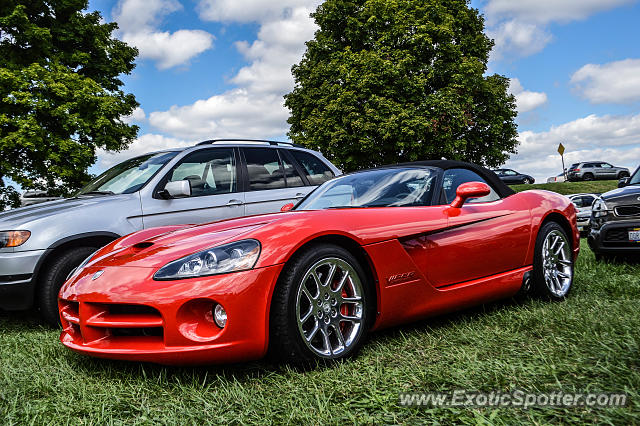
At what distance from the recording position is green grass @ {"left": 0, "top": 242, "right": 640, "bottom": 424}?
2.20 metres

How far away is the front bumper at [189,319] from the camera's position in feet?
8.59

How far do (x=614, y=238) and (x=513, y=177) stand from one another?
1332 inches

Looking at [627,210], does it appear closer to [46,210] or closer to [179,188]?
[179,188]

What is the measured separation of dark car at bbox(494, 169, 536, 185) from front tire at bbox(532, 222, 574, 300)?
34.7 meters

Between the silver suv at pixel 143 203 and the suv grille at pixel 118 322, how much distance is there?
164 centimetres

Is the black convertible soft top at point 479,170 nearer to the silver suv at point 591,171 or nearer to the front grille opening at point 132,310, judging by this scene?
the front grille opening at point 132,310

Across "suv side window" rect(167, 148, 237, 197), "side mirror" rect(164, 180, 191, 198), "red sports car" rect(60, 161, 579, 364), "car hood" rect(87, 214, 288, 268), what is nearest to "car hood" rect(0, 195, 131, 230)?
"side mirror" rect(164, 180, 191, 198)

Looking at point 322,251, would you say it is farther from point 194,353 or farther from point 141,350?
point 141,350

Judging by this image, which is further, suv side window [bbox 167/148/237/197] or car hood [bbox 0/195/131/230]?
suv side window [bbox 167/148/237/197]

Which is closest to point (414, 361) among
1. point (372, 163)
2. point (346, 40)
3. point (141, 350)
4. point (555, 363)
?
point (555, 363)

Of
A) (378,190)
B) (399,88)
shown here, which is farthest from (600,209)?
(399,88)

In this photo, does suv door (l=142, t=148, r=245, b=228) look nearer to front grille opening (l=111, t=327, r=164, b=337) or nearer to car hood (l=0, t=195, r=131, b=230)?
car hood (l=0, t=195, r=131, b=230)

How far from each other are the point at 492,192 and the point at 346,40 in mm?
20461

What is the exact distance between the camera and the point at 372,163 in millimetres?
22094
